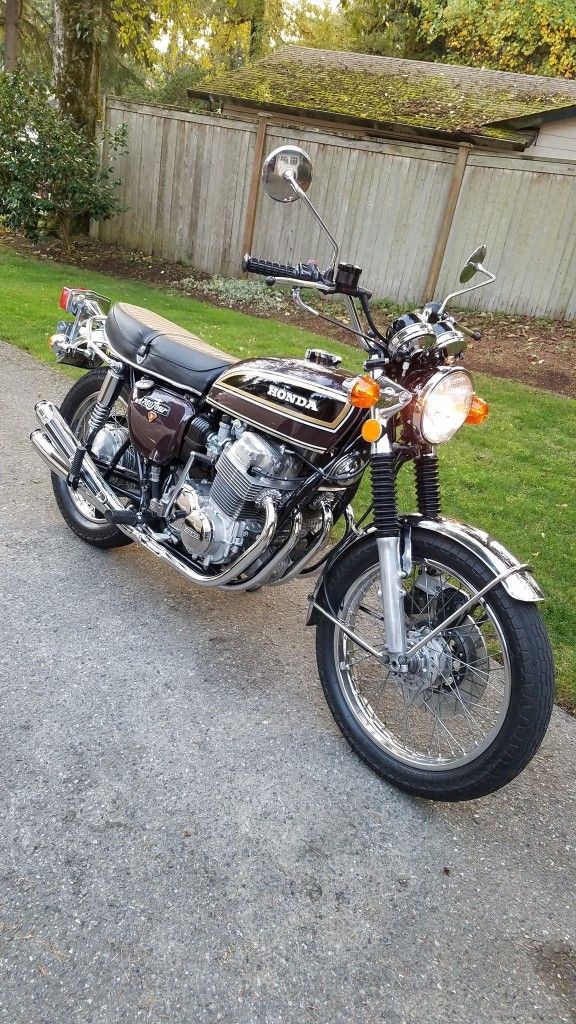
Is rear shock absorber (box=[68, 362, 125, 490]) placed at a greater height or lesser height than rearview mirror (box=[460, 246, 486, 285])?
lesser

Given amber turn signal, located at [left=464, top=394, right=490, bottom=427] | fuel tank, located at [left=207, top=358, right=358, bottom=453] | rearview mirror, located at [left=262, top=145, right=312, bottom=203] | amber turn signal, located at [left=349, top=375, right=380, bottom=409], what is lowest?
fuel tank, located at [left=207, top=358, right=358, bottom=453]

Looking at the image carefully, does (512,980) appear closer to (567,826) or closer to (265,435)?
(567,826)

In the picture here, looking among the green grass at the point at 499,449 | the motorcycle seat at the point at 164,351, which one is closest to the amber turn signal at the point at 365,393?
the motorcycle seat at the point at 164,351

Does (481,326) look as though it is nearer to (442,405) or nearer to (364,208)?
(364,208)

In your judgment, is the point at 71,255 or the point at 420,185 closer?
the point at 420,185

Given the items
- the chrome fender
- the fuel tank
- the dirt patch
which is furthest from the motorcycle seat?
the dirt patch

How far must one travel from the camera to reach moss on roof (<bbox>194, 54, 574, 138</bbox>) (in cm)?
1370

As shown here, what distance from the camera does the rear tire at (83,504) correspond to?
12.4 feet

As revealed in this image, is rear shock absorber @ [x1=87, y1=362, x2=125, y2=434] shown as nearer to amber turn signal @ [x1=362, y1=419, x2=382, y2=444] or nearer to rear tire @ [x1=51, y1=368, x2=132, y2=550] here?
rear tire @ [x1=51, y1=368, x2=132, y2=550]

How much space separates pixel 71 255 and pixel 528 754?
11.3 meters

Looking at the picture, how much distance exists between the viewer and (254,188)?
10.9m

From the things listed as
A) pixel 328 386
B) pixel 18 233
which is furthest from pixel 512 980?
pixel 18 233

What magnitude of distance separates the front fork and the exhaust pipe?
440mm

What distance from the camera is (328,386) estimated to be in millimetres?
2596
